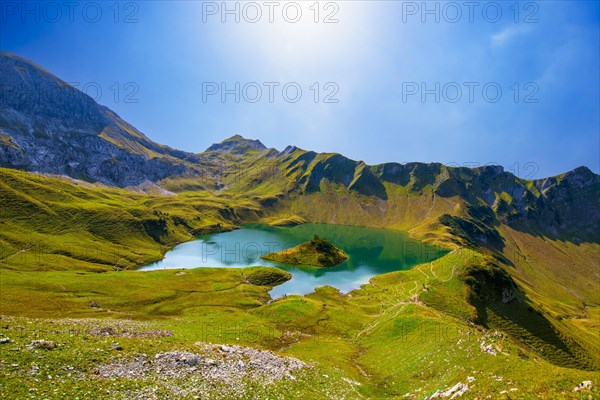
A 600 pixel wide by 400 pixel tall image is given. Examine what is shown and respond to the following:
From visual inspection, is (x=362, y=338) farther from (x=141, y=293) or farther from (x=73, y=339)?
(x=141, y=293)

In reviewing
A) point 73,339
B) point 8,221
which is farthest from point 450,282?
point 8,221

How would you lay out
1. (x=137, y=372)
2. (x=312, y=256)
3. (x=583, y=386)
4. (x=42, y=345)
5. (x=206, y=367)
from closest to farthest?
(x=583, y=386), (x=42, y=345), (x=137, y=372), (x=206, y=367), (x=312, y=256)

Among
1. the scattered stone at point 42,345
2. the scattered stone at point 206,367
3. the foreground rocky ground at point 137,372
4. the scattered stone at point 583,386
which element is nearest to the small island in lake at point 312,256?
the scattered stone at point 206,367

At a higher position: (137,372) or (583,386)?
(583,386)

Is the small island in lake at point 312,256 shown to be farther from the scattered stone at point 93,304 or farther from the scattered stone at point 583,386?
the scattered stone at point 583,386

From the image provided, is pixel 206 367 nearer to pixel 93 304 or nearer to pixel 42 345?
pixel 42 345

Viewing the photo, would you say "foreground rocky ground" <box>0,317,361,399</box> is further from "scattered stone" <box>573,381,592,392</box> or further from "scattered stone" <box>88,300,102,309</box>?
"scattered stone" <box>88,300,102,309</box>

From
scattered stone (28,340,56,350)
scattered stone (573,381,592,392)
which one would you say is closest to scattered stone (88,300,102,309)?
scattered stone (28,340,56,350)

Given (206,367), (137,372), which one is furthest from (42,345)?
(206,367)

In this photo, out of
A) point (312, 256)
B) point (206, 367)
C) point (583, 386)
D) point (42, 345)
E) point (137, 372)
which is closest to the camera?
point (583, 386)

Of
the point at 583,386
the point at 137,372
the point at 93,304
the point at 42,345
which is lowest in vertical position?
the point at 93,304
